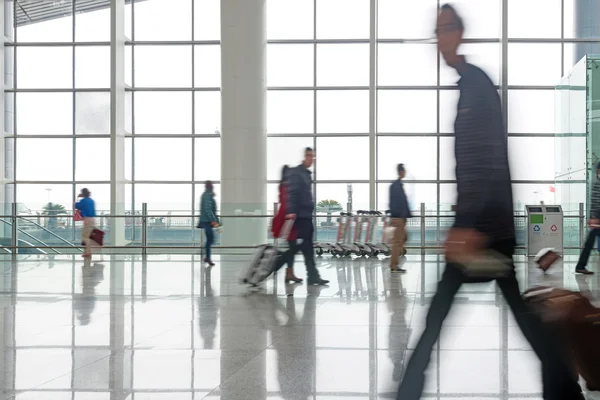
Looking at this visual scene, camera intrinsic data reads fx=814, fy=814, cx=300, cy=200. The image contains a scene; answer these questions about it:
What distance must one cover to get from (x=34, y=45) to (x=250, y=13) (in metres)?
8.32

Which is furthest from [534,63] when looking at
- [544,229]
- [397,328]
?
[397,328]

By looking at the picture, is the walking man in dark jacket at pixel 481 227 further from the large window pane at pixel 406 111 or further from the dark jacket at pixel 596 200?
the large window pane at pixel 406 111

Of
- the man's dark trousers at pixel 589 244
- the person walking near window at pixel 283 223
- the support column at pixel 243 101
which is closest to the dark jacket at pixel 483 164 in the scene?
the person walking near window at pixel 283 223

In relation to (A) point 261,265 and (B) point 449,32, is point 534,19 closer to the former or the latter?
(A) point 261,265

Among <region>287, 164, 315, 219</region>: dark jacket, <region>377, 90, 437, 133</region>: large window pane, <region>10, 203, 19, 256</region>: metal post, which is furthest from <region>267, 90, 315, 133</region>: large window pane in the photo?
<region>287, 164, 315, 219</region>: dark jacket

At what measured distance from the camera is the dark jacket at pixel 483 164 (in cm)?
354

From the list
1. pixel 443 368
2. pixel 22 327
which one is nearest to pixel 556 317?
pixel 443 368

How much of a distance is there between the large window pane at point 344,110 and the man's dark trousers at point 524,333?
21.6 m

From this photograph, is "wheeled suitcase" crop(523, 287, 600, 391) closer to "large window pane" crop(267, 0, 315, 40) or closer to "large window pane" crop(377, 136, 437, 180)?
"large window pane" crop(377, 136, 437, 180)

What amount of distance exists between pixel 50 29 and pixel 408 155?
40.7ft

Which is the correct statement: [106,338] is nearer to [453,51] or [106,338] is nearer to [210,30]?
[453,51]

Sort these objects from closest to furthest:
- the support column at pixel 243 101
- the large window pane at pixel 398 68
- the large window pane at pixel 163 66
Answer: the support column at pixel 243 101 < the large window pane at pixel 398 68 < the large window pane at pixel 163 66

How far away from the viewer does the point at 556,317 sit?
3.59 m

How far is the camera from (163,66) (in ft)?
84.7
